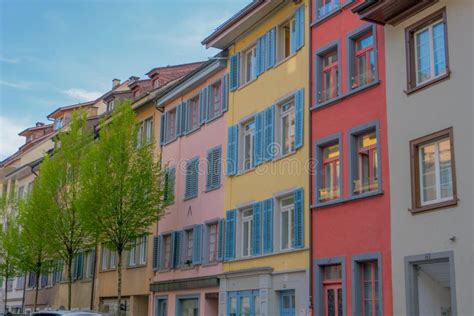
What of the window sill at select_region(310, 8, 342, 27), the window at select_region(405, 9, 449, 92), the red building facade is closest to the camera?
the window at select_region(405, 9, 449, 92)

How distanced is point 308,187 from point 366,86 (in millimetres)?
3914

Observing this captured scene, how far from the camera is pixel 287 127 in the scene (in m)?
25.0

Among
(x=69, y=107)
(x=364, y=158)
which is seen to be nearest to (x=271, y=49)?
(x=364, y=158)

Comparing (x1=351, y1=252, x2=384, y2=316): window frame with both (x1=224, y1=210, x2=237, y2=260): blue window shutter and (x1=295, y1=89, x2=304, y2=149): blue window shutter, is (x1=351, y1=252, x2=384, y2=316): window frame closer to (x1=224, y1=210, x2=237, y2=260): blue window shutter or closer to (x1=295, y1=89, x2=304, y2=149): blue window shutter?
(x1=295, y1=89, x2=304, y2=149): blue window shutter

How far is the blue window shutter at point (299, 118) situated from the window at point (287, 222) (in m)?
1.96

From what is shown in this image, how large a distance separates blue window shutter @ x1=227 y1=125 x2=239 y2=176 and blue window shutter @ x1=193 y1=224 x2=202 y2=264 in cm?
337

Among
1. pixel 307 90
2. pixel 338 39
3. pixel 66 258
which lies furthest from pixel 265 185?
pixel 66 258

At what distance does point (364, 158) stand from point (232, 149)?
8327mm

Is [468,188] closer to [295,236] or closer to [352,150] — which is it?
[352,150]

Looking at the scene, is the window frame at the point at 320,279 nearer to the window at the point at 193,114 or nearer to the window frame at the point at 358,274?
the window frame at the point at 358,274

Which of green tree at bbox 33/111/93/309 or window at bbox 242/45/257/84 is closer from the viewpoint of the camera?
window at bbox 242/45/257/84

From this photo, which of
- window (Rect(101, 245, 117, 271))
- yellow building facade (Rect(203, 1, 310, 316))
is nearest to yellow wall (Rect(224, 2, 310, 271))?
yellow building facade (Rect(203, 1, 310, 316))

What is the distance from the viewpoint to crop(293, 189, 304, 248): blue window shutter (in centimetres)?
2261

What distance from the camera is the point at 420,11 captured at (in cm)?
1884
